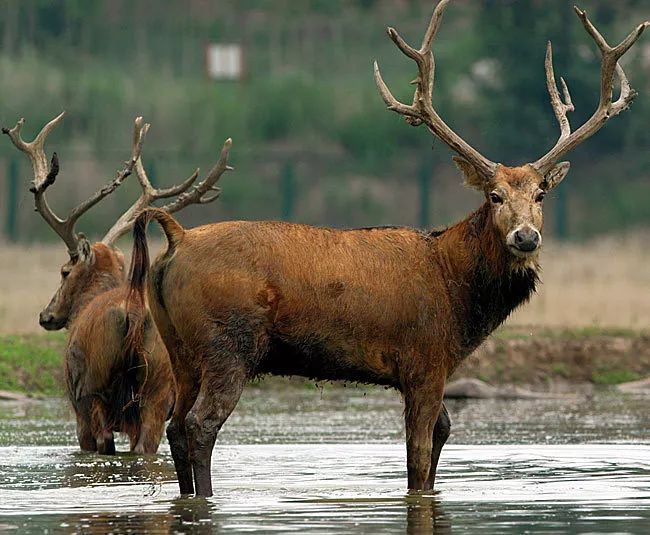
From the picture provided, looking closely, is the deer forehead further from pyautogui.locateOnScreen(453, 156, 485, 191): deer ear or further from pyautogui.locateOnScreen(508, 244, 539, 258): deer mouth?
pyautogui.locateOnScreen(508, 244, 539, 258): deer mouth

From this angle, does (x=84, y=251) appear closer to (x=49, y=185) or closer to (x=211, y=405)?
(x=49, y=185)

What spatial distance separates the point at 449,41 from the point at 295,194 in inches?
205

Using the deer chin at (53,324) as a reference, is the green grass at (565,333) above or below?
below

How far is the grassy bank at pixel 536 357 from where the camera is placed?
64.3 feet

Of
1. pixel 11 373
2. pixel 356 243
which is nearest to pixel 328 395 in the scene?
pixel 11 373

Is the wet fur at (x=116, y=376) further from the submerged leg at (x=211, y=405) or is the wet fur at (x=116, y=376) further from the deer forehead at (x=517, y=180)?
the deer forehead at (x=517, y=180)

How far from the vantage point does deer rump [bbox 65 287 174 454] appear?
44.8 ft

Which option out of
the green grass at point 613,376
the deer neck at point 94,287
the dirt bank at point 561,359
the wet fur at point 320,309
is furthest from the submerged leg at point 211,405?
the green grass at point 613,376

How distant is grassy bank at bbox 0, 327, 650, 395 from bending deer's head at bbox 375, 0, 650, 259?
807 cm

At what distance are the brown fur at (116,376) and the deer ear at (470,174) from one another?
3041 mm

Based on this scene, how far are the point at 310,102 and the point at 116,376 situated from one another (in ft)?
73.7

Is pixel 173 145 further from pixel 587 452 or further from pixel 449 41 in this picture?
pixel 587 452

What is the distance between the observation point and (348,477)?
1182cm

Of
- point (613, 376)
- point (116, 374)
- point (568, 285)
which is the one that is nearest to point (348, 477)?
point (116, 374)
